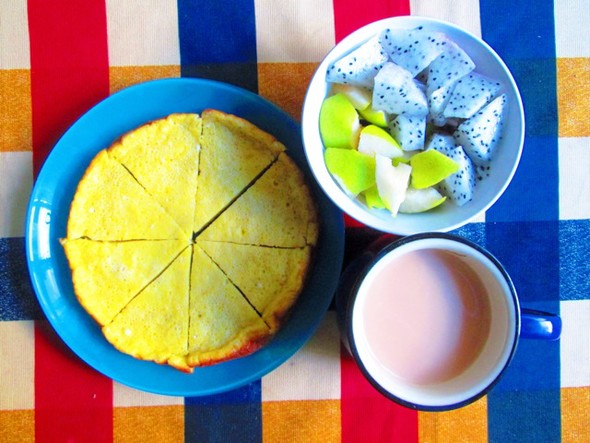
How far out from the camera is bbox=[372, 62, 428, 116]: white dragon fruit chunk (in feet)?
3.82

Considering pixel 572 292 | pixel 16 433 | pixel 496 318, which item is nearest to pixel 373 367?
pixel 496 318

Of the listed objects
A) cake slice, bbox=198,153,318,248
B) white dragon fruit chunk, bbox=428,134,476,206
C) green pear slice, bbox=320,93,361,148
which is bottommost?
cake slice, bbox=198,153,318,248

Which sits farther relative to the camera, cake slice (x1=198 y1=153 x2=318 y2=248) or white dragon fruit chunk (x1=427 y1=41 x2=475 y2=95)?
cake slice (x1=198 y1=153 x2=318 y2=248)

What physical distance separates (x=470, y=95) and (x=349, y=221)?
43cm

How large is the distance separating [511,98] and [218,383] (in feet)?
2.99

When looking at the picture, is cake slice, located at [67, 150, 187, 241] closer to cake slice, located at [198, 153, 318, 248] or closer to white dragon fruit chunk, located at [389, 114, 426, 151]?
cake slice, located at [198, 153, 318, 248]

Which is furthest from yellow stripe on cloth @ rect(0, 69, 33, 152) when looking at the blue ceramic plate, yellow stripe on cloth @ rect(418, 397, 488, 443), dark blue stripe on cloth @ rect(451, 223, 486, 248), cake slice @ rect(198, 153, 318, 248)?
yellow stripe on cloth @ rect(418, 397, 488, 443)

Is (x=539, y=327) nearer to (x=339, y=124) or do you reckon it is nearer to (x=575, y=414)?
(x=575, y=414)

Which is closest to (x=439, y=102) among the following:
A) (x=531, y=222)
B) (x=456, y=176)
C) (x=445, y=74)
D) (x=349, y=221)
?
(x=445, y=74)

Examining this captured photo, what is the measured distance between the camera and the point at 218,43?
57.3 inches

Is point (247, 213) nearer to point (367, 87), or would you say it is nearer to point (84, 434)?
point (367, 87)

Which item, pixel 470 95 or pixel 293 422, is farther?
pixel 293 422

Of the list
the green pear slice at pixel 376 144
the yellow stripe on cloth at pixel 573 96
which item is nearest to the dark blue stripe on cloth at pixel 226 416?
the green pear slice at pixel 376 144

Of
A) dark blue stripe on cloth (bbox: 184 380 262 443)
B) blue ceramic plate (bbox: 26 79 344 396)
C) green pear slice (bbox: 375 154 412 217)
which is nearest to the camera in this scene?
green pear slice (bbox: 375 154 412 217)
